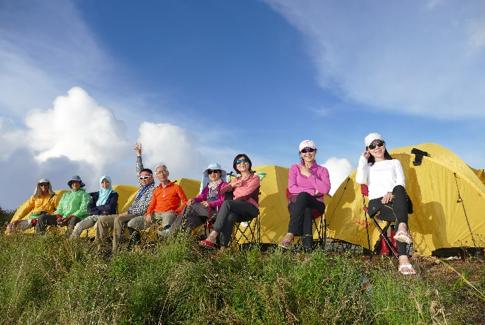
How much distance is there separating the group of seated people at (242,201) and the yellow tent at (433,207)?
4.03 ft

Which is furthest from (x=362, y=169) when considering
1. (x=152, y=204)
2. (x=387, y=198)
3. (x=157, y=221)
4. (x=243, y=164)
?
(x=152, y=204)

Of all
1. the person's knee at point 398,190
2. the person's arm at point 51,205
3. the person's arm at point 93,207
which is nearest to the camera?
the person's knee at point 398,190

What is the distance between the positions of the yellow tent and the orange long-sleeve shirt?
2.94m

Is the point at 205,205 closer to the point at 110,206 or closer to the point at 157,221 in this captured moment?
the point at 157,221

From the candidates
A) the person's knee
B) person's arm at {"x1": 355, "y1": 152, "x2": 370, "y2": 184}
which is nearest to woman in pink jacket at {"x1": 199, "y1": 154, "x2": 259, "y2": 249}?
person's arm at {"x1": 355, "y1": 152, "x2": 370, "y2": 184}

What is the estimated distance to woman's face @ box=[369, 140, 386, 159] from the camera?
19.9 ft

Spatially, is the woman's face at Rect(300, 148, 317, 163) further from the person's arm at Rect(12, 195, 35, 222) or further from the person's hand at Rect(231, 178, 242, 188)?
the person's arm at Rect(12, 195, 35, 222)

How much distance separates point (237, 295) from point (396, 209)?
2.64 m

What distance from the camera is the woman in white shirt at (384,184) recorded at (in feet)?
16.6

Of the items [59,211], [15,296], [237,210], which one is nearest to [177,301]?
[15,296]

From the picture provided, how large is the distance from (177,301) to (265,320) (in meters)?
0.94

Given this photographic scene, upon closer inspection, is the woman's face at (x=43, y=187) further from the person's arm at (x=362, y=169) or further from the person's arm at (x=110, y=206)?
the person's arm at (x=362, y=169)

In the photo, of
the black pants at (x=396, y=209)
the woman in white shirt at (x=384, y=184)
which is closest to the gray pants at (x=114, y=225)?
the woman in white shirt at (x=384, y=184)

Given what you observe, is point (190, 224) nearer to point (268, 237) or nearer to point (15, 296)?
point (268, 237)
